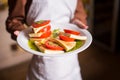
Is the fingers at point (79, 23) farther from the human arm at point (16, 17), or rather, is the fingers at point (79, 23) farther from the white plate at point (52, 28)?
the human arm at point (16, 17)

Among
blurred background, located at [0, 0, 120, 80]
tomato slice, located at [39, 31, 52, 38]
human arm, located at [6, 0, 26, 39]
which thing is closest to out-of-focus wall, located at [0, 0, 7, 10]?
blurred background, located at [0, 0, 120, 80]

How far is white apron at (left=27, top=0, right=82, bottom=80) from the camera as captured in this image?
104 centimetres

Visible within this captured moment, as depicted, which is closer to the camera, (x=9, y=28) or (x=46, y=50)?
(x=46, y=50)

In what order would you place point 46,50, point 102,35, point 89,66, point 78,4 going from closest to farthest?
1. point 46,50
2. point 78,4
3. point 89,66
4. point 102,35

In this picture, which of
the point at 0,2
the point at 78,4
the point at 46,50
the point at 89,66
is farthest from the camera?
the point at 89,66

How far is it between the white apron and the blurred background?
71 cm

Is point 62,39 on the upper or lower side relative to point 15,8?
lower

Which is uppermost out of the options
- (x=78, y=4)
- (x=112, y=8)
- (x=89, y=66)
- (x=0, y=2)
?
(x=78, y=4)

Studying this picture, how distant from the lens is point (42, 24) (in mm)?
958

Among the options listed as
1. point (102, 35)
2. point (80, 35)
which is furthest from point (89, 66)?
point (80, 35)

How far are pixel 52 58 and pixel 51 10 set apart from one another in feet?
0.66

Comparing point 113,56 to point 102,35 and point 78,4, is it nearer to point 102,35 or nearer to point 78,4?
point 102,35

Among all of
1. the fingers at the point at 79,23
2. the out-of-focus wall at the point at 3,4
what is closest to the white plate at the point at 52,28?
the fingers at the point at 79,23

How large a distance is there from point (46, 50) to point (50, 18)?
0.21 metres
